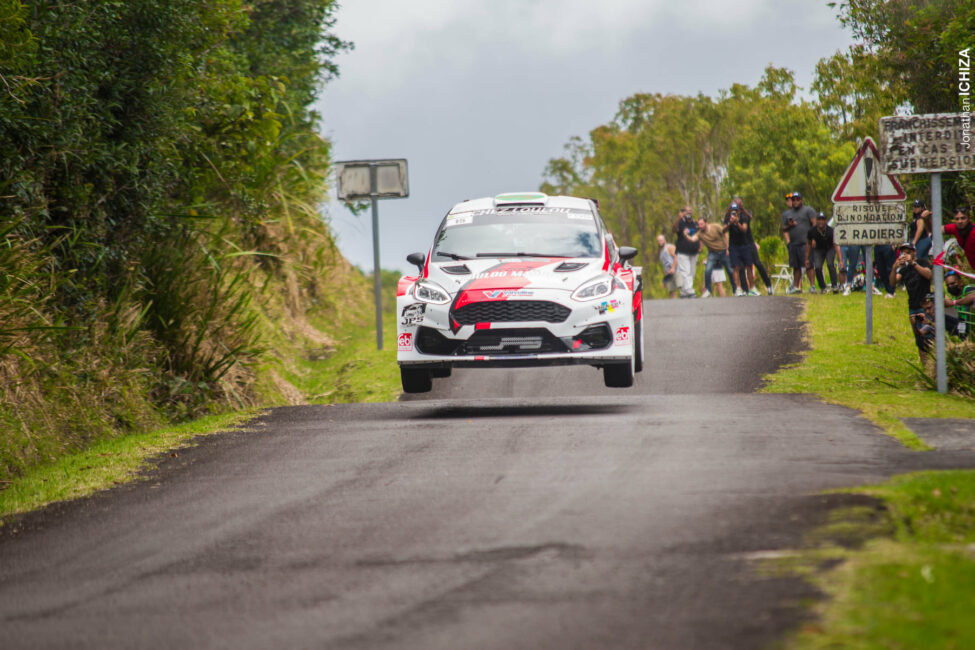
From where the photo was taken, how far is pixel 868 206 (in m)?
17.6

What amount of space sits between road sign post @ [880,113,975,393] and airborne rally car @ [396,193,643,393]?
→ 287 cm

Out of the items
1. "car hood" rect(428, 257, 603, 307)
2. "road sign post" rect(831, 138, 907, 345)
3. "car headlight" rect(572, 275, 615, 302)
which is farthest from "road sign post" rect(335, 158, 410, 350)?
"car headlight" rect(572, 275, 615, 302)

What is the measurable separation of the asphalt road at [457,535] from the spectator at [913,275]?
415 cm

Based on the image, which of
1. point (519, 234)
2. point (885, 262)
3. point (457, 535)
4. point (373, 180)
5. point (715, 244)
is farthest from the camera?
point (715, 244)

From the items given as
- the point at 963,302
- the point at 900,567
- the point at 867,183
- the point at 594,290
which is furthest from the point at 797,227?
the point at 900,567

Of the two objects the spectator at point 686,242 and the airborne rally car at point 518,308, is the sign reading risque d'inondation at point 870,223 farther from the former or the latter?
the spectator at point 686,242

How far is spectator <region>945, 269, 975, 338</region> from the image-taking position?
13945 mm

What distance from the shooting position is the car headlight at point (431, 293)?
41.0 feet

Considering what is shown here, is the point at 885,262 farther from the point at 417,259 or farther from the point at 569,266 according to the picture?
the point at 417,259

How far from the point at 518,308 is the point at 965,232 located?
605 cm

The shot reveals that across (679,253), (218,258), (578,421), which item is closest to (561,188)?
(679,253)

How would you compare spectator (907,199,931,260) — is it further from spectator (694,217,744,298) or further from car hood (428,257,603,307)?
car hood (428,257,603,307)

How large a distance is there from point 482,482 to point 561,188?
7010cm

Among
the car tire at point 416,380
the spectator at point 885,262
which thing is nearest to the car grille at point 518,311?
the car tire at point 416,380
